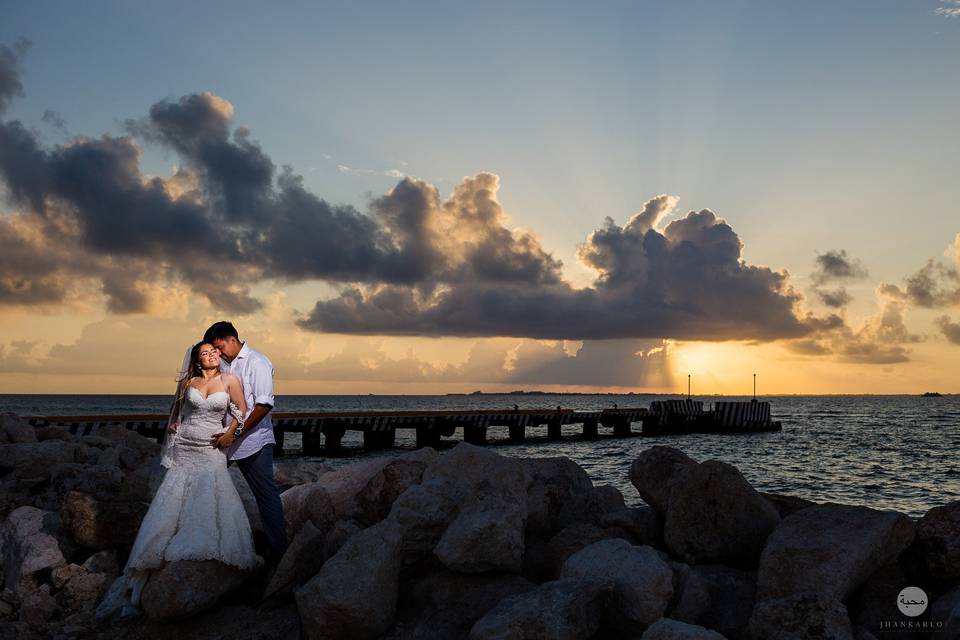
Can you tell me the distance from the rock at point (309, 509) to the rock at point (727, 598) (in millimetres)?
3573

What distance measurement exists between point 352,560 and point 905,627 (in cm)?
395

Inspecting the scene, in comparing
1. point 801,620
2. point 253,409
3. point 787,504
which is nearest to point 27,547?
point 253,409

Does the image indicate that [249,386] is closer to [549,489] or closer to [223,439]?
[223,439]

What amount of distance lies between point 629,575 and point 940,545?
7.92 ft

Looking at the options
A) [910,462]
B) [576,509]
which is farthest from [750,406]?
[576,509]

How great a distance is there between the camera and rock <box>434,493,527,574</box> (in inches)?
222

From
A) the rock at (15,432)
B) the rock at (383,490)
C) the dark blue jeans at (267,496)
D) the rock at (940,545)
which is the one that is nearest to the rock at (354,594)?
the dark blue jeans at (267,496)

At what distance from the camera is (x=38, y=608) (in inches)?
249

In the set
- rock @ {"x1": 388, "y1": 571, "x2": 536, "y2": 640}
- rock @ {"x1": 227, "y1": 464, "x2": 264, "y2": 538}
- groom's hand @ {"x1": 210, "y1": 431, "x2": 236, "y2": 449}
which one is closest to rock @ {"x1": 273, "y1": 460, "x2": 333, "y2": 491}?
rock @ {"x1": 227, "y1": 464, "x2": 264, "y2": 538}

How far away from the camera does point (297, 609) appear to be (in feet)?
19.1

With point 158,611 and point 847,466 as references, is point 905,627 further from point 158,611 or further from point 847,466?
point 847,466

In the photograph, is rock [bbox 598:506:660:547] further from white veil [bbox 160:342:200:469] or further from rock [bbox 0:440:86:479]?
rock [bbox 0:440:86:479]

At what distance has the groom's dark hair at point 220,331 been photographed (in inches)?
247

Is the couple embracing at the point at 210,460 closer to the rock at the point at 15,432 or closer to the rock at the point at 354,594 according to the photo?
the rock at the point at 354,594
